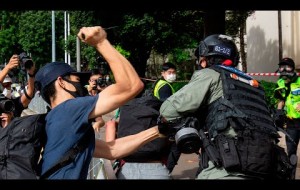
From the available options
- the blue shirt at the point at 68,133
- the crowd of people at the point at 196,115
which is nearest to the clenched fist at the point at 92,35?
the crowd of people at the point at 196,115

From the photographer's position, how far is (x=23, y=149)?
250 cm

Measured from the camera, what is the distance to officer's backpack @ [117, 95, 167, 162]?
4008 millimetres

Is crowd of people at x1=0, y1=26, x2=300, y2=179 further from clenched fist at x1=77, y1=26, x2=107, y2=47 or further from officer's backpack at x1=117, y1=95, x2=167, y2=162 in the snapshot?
officer's backpack at x1=117, y1=95, x2=167, y2=162

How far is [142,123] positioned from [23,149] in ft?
5.35

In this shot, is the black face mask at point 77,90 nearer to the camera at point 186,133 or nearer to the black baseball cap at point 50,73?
the black baseball cap at point 50,73

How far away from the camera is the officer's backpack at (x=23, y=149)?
2477 mm

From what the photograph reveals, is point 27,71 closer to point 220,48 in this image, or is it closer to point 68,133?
point 68,133

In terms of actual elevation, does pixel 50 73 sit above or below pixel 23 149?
above

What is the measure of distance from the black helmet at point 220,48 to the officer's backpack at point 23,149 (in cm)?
101

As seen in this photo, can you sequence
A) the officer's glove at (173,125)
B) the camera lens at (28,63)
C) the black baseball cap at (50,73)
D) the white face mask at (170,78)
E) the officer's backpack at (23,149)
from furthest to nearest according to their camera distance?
1. the white face mask at (170,78)
2. the camera lens at (28,63)
3. the black baseball cap at (50,73)
4. the officer's glove at (173,125)
5. the officer's backpack at (23,149)

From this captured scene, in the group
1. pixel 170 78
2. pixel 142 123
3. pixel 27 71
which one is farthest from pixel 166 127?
pixel 170 78

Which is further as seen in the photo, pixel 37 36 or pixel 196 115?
pixel 37 36

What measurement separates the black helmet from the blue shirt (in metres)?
0.74
